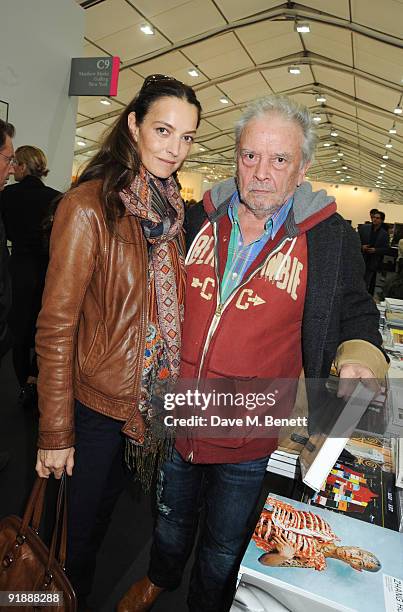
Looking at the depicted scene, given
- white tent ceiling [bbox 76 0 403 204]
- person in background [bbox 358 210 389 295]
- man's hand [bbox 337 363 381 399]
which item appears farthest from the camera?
person in background [bbox 358 210 389 295]

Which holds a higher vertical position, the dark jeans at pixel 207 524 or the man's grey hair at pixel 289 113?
the man's grey hair at pixel 289 113

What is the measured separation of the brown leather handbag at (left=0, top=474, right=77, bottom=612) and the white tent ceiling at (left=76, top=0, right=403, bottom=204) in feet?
16.8

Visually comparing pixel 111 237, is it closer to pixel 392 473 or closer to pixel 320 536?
pixel 320 536

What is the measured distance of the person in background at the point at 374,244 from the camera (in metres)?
8.11

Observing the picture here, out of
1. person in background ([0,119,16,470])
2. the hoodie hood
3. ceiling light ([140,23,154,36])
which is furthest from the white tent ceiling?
the hoodie hood

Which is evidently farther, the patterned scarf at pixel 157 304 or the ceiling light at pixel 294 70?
the ceiling light at pixel 294 70

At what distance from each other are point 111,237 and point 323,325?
60 cm

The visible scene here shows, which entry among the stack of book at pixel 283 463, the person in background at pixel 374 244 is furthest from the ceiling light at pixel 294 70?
the stack of book at pixel 283 463

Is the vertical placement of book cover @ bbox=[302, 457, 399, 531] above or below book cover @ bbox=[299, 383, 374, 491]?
below

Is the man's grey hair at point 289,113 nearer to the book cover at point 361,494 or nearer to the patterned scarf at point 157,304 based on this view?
the patterned scarf at point 157,304

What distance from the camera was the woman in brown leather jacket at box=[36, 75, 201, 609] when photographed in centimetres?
118

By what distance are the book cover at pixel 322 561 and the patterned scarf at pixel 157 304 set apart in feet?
1.34

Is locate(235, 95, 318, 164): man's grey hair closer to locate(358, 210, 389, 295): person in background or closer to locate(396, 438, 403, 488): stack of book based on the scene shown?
locate(396, 438, 403, 488): stack of book

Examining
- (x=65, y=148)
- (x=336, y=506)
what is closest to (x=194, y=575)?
(x=336, y=506)
